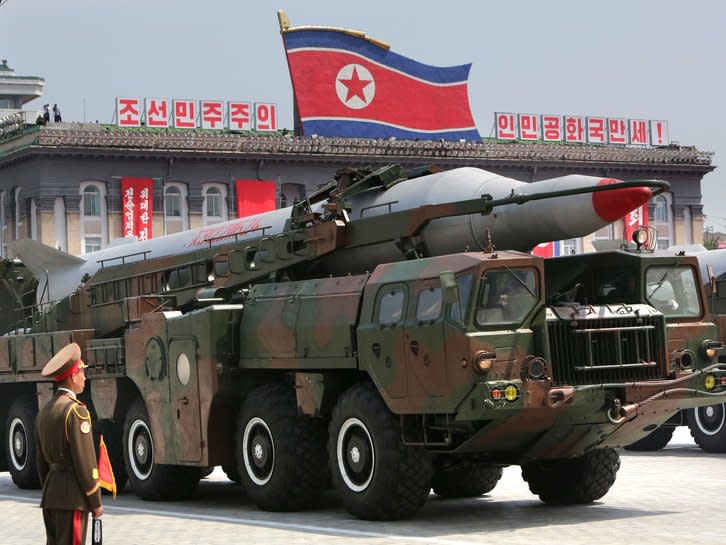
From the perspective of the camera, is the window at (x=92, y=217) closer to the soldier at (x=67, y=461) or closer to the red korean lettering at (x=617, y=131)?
the red korean lettering at (x=617, y=131)

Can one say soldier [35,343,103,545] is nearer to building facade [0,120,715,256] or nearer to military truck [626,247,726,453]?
military truck [626,247,726,453]

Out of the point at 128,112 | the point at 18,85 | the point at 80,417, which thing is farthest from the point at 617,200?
the point at 18,85

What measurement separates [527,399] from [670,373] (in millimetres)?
1961

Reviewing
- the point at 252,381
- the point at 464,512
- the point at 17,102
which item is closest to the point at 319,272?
the point at 252,381

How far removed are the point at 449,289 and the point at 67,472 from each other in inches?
214

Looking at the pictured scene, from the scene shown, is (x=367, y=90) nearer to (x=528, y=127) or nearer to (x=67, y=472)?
(x=528, y=127)

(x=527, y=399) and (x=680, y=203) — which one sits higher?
(x=680, y=203)

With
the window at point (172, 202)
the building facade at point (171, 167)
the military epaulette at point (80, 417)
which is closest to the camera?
the military epaulette at point (80, 417)

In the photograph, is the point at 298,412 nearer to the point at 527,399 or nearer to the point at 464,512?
the point at 464,512

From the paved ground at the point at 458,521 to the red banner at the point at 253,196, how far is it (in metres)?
58.2

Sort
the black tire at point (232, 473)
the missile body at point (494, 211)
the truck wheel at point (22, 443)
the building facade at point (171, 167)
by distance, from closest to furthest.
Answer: the missile body at point (494, 211), the black tire at point (232, 473), the truck wheel at point (22, 443), the building facade at point (171, 167)

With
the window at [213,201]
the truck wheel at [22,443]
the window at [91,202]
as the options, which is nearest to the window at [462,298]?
the truck wheel at [22,443]

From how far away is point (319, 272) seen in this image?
19344 mm

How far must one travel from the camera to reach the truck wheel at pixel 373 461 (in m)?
16.0
